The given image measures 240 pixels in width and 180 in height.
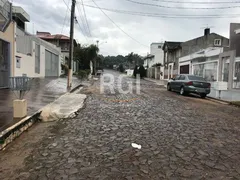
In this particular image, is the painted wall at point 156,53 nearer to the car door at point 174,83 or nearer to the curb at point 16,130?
the car door at point 174,83

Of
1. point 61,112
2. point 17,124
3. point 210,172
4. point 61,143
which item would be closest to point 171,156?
point 210,172

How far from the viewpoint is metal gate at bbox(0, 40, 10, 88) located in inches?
515

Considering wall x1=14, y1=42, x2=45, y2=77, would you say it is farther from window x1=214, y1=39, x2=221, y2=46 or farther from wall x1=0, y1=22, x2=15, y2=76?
window x1=214, y1=39, x2=221, y2=46

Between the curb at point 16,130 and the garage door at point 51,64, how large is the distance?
69.1ft

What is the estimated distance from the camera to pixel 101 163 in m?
3.95

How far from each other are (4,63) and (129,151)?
11606 millimetres

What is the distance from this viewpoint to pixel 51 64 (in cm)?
2933

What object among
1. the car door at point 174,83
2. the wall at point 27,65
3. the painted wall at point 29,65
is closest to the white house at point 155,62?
the painted wall at point 29,65

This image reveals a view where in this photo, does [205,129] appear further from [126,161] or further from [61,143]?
[61,143]

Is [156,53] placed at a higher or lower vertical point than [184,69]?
higher

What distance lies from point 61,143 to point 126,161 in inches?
66.8

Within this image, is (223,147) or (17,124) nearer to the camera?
(223,147)

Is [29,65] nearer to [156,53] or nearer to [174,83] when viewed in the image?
[174,83]

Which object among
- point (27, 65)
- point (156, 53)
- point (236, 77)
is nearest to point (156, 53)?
point (156, 53)
